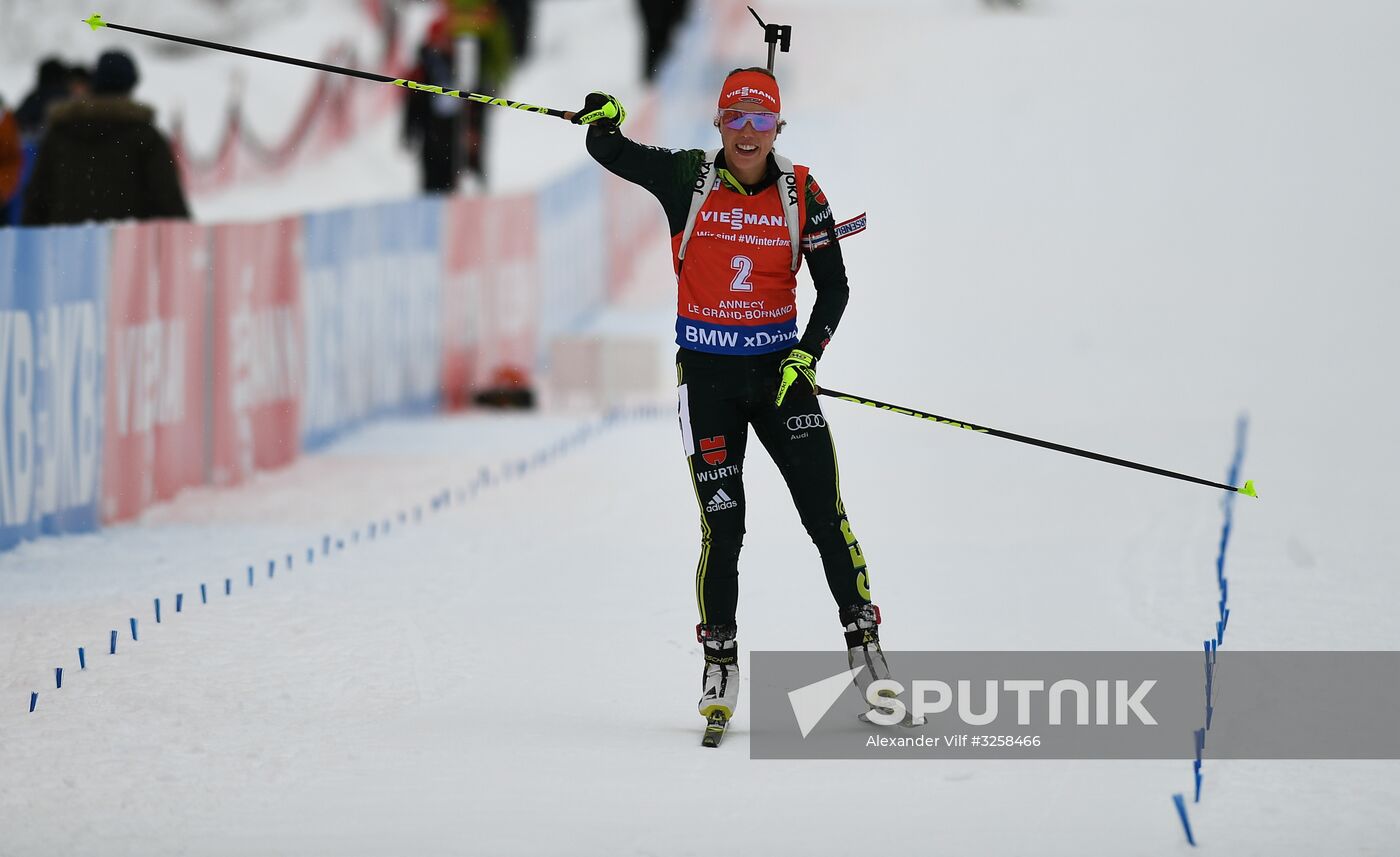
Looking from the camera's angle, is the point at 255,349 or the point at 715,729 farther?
the point at 255,349

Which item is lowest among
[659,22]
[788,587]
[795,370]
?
[788,587]

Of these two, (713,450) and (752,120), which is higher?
(752,120)

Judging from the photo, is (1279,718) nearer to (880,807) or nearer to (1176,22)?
(880,807)

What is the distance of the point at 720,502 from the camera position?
247 inches

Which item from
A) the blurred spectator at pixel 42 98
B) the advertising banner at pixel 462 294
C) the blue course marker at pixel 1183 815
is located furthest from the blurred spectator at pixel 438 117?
the blue course marker at pixel 1183 815

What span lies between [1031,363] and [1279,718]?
37.3ft

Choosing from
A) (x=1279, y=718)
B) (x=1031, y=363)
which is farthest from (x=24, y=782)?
(x=1031, y=363)

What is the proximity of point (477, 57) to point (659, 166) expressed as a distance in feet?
47.1

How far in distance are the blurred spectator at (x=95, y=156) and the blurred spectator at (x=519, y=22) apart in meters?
17.2

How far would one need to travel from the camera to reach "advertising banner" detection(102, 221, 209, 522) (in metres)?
10.3

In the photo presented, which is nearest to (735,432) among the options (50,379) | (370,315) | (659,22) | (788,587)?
(788,587)

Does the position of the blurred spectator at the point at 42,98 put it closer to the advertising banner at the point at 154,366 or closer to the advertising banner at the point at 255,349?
the advertising banner at the point at 255,349

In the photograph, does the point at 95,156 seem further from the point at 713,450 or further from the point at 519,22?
the point at 519,22

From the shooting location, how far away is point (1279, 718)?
6293 mm
